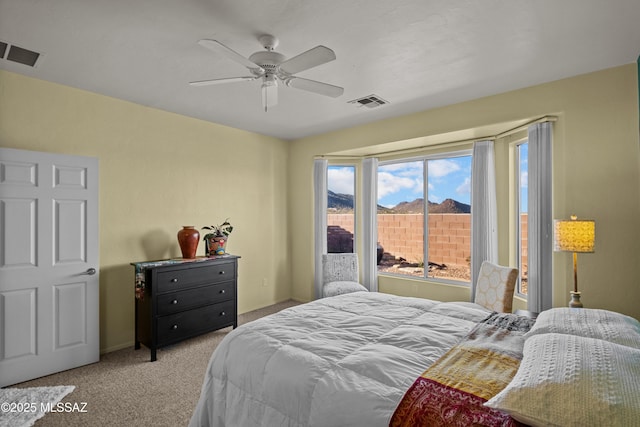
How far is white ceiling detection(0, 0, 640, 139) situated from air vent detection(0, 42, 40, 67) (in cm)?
7

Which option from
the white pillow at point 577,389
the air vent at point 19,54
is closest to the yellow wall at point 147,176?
the air vent at point 19,54

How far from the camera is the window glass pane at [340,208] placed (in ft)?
17.5

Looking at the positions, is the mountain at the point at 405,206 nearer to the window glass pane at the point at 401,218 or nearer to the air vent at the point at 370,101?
the window glass pane at the point at 401,218

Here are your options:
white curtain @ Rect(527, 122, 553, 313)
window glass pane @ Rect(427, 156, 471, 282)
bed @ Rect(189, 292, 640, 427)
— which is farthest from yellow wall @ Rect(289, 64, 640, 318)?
bed @ Rect(189, 292, 640, 427)

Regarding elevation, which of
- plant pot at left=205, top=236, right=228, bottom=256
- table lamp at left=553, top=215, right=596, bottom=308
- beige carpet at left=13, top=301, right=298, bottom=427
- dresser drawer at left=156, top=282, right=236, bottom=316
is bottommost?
beige carpet at left=13, top=301, right=298, bottom=427

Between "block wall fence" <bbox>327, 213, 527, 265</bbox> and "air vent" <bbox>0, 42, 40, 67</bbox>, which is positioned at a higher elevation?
"air vent" <bbox>0, 42, 40, 67</bbox>

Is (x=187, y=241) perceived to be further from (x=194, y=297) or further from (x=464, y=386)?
(x=464, y=386)

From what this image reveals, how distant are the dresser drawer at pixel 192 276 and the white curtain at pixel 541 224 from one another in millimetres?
3330

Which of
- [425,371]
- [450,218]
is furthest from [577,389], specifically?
[450,218]

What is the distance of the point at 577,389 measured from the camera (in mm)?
1104

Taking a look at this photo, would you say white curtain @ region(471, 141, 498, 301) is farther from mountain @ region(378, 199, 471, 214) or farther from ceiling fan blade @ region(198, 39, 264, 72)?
ceiling fan blade @ region(198, 39, 264, 72)

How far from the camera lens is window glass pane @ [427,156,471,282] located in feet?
14.5

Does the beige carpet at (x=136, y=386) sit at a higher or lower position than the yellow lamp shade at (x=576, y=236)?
lower

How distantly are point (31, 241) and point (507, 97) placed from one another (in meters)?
4.73
